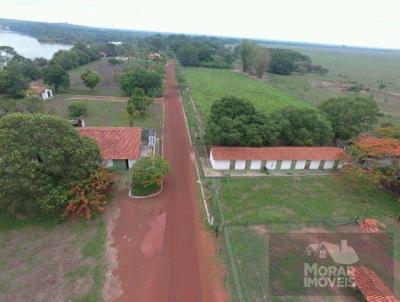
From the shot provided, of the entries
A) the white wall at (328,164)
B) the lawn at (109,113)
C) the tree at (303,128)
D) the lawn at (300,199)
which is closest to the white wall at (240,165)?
the lawn at (300,199)

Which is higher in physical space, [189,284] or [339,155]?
[339,155]

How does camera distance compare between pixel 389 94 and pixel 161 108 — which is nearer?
pixel 161 108

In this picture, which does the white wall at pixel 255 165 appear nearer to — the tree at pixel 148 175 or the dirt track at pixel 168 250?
the dirt track at pixel 168 250

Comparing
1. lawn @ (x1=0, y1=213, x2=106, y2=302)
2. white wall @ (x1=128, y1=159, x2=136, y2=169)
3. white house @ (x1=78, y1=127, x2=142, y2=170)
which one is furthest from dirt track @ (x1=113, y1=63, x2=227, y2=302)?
white house @ (x1=78, y1=127, x2=142, y2=170)

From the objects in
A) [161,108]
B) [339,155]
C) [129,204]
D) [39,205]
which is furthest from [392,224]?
[161,108]

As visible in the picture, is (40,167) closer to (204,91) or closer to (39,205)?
(39,205)

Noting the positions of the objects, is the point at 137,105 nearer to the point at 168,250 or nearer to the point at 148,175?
the point at 148,175
